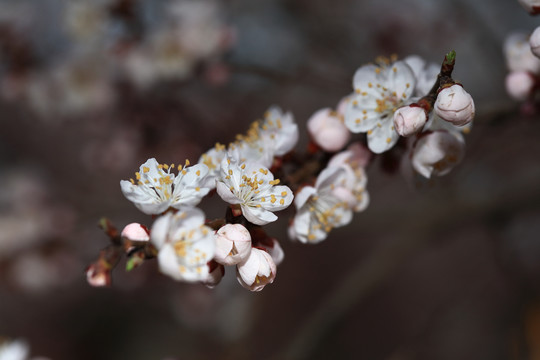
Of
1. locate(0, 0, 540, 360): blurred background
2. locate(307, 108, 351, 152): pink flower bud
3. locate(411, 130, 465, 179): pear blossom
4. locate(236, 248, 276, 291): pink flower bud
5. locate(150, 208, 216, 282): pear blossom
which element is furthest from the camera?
locate(0, 0, 540, 360): blurred background

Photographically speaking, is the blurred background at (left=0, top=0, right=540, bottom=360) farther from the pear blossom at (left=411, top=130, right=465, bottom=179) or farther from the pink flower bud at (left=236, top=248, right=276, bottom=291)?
the pink flower bud at (left=236, top=248, right=276, bottom=291)

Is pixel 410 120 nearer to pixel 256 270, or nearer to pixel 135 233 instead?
pixel 256 270

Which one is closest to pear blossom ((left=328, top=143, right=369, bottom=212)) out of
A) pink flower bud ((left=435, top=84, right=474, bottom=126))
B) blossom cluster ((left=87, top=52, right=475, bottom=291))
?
blossom cluster ((left=87, top=52, right=475, bottom=291))

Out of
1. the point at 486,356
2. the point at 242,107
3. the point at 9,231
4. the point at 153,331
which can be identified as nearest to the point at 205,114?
the point at 242,107

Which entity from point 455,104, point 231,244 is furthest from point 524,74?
point 231,244

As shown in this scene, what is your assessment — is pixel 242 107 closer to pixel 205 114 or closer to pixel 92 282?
pixel 205 114

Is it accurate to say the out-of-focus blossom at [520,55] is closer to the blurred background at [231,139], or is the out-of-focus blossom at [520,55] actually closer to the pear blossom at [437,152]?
the blurred background at [231,139]
